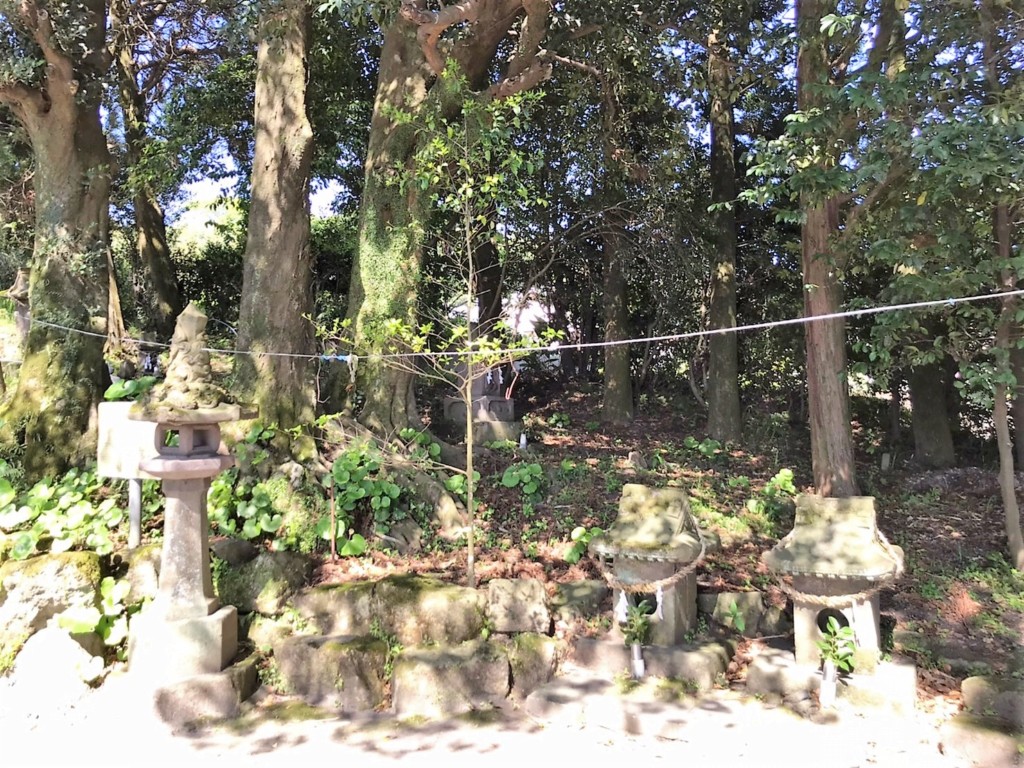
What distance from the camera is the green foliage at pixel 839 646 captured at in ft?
12.5

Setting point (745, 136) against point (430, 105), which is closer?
point (430, 105)

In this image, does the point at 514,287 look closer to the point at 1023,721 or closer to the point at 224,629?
the point at 224,629

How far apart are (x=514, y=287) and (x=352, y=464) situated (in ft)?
20.2

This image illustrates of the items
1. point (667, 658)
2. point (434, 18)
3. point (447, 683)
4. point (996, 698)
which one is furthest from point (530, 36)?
point (996, 698)

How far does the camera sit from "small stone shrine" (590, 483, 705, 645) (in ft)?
14.0

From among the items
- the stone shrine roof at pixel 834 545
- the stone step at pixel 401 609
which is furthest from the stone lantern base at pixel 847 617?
the stone step at pixel 401 609

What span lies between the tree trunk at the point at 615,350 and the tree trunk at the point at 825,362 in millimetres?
3419

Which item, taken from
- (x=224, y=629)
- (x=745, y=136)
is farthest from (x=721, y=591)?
(x=745, y=136)

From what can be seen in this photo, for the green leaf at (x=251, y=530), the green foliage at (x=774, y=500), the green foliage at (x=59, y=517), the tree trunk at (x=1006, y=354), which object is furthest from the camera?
the green foliage at (x=774, y=500)

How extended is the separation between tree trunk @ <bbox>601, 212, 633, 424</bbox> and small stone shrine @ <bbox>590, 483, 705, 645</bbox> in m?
5.19

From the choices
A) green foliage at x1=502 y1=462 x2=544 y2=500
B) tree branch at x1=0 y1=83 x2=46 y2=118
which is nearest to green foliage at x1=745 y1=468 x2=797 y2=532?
green foliage at x1=502 y1=462 x2=544 y2=500

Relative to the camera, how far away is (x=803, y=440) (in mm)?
9297

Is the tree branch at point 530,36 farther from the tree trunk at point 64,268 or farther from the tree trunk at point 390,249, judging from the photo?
the tree trunk at point 64,268

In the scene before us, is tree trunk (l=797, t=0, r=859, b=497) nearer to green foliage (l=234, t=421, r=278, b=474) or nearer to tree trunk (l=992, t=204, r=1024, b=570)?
tree trunk (l=992, t=204, r=1024, b=570)
